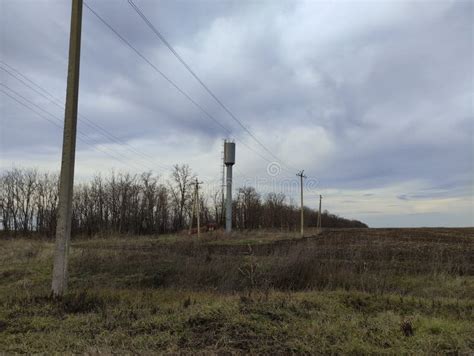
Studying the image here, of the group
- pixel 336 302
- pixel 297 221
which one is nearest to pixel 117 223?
pixel 297 221

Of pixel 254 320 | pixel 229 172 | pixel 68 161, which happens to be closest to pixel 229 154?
pixel 229 172

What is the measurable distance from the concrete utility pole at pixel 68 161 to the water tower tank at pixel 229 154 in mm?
44618

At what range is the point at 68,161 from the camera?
1023cm

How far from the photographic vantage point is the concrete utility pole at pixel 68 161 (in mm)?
9930

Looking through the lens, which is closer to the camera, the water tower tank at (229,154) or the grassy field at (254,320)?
the grassy field at (254,320)

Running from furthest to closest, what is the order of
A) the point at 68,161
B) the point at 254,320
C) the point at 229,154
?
the point at 229,154
the point at 68,161
the point at 254,320

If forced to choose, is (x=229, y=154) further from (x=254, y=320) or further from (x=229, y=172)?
(x=254, y=320)

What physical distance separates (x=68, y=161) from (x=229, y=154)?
149 feet

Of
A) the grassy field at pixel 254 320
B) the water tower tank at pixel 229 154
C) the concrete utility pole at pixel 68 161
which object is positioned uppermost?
the water tower tank at pixel 229 154

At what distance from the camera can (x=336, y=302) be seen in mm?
8922

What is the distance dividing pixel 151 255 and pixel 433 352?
1595 cm

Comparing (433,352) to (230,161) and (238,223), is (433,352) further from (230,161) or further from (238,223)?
(238,223)

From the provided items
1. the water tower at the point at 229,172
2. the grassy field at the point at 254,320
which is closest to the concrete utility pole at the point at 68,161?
the grassy field at the point at 254,320

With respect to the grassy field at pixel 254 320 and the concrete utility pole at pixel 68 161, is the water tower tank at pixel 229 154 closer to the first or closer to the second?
the grassy field at pixel 254 320
